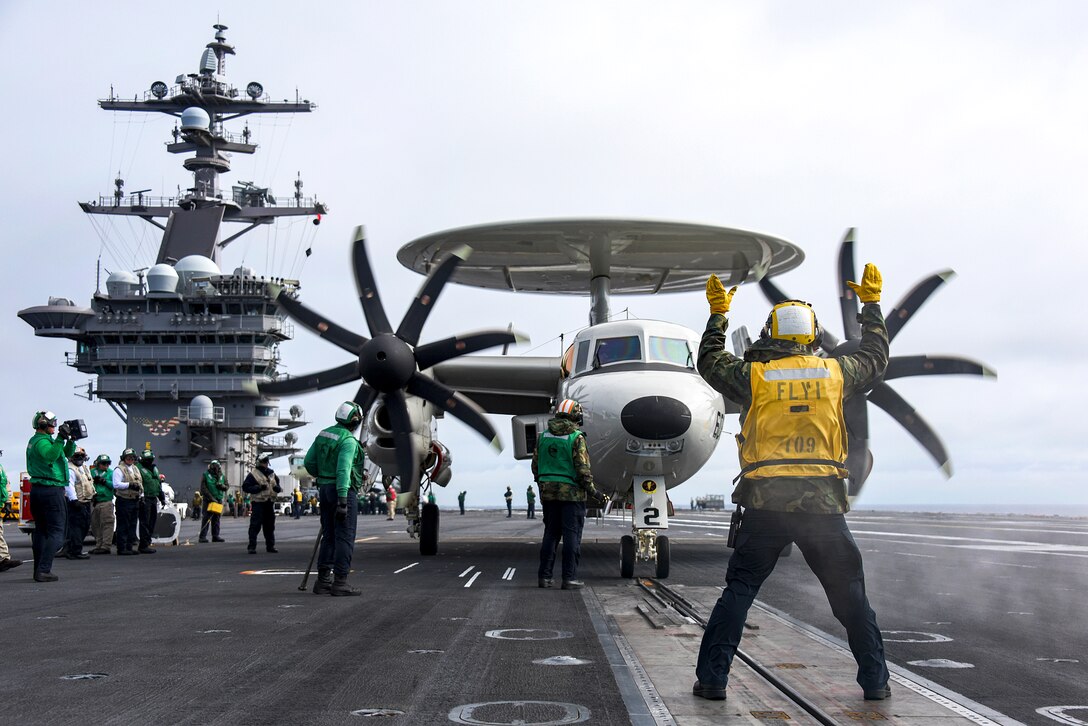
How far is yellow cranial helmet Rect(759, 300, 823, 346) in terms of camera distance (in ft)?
20.7

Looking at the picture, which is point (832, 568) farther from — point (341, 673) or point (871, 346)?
point (341, 673)

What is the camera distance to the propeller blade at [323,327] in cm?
1847

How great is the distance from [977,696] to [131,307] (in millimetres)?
73723

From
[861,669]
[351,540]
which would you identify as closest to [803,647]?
[861,669]

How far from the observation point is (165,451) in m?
71.8

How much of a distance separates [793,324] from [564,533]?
6842 mm

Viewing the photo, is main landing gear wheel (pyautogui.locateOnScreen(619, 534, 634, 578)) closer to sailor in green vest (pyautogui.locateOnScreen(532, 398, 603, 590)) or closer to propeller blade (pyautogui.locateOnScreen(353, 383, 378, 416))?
sailor in green vest (pyautogui.locateOnScreen(532, 398, 603, 590))

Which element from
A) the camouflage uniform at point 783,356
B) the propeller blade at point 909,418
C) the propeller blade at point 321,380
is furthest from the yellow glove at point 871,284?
the propeller blade at point 321,380

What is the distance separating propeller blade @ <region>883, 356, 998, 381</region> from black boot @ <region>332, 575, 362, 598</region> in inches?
410

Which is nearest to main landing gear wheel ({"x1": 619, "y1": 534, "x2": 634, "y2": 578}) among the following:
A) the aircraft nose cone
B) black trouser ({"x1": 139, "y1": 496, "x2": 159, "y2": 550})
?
the aircraft nose cone

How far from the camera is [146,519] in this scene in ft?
75.1

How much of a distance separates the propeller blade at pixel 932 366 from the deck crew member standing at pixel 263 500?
43.6ft

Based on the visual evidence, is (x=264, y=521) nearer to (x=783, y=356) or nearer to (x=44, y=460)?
(x=44, y=460)

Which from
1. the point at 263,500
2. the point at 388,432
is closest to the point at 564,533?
the point at 388,432
